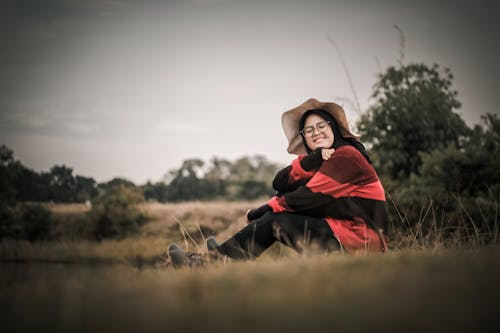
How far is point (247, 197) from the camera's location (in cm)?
3206

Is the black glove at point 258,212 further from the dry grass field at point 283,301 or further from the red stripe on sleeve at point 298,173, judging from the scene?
the dry grass field at point 283,301

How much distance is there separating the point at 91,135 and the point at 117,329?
27.2 meters

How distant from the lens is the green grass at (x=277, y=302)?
3.78 ft

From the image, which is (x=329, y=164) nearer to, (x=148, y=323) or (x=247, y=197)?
(x=148, y=323)

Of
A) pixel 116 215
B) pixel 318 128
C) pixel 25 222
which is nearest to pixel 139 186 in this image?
pixel 116 215

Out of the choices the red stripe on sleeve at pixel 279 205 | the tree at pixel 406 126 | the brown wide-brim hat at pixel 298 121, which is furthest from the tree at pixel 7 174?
the red stripe on sleeve at pixel 279 205

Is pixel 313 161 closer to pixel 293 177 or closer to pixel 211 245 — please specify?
pixel 293 177

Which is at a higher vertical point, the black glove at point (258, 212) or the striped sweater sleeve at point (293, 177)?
the striped sweater sleeve at point (293, 177)

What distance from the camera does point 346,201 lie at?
11.0 feet

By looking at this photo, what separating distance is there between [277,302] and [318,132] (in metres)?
2.89

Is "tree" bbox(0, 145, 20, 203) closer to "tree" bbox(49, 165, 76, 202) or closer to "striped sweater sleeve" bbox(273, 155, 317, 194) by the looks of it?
"tree" bbox(49, 165, 76, 202)

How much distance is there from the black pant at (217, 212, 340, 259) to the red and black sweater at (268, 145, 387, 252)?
7 centimetres

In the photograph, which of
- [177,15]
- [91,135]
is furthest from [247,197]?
[177,15]

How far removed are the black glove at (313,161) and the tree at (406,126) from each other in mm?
7691
